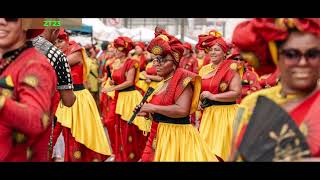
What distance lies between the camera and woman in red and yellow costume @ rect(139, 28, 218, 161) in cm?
565

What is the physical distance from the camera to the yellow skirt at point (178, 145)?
223 inches

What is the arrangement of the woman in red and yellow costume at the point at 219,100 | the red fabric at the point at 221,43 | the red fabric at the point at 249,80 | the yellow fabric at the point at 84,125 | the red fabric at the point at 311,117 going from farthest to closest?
the red fabric at the point at 249,80
the red fabric at the point at 221,43
the woman in red and yellow costume at the point at 219,100
the yellow fabric at the point at 84,125
the red fabric at the point at 311,117

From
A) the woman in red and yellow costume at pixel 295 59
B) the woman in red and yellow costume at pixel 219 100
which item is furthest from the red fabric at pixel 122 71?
the woman in red and yellow costume at pixel 295 59

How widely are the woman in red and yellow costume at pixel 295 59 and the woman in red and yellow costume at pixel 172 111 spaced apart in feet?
9.41

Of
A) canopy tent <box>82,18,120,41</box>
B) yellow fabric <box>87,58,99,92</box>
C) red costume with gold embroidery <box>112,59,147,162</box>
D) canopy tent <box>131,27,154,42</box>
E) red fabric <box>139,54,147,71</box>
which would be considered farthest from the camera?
canopy tent <box>131,27,154,42</box>

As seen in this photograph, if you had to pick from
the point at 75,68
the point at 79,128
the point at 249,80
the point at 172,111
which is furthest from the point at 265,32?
the point at 249,80

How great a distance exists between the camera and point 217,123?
763 cm

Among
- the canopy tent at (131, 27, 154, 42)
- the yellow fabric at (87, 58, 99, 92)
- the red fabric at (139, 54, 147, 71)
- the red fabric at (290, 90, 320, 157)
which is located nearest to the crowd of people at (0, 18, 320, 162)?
the red fabric at (290, 90, 320, 157)

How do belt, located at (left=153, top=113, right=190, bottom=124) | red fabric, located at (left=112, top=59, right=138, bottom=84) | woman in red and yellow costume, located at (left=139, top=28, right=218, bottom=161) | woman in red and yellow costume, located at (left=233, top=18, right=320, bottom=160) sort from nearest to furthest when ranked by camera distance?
1. woman in red and yellow costume, located at (left=233, top=18, right=320, bottom=160)
2. woman in red and yellow costume, located at (left=139, top=28, right=218, bottom=161)
3. belt, located at (left=153, top=113, right=190, bottom=124)
4. red fabric, located at (left=112, top=59, right=138, bottom=84)

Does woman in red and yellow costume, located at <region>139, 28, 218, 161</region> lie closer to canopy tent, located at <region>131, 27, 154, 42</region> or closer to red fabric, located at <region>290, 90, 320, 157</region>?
red fabric, located at <region>290, 90, 320, 157</region>

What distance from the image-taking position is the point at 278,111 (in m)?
2.62

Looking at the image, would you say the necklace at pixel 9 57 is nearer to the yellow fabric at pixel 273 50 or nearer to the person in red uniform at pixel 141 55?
the yellow fabric at pixel 273 50
